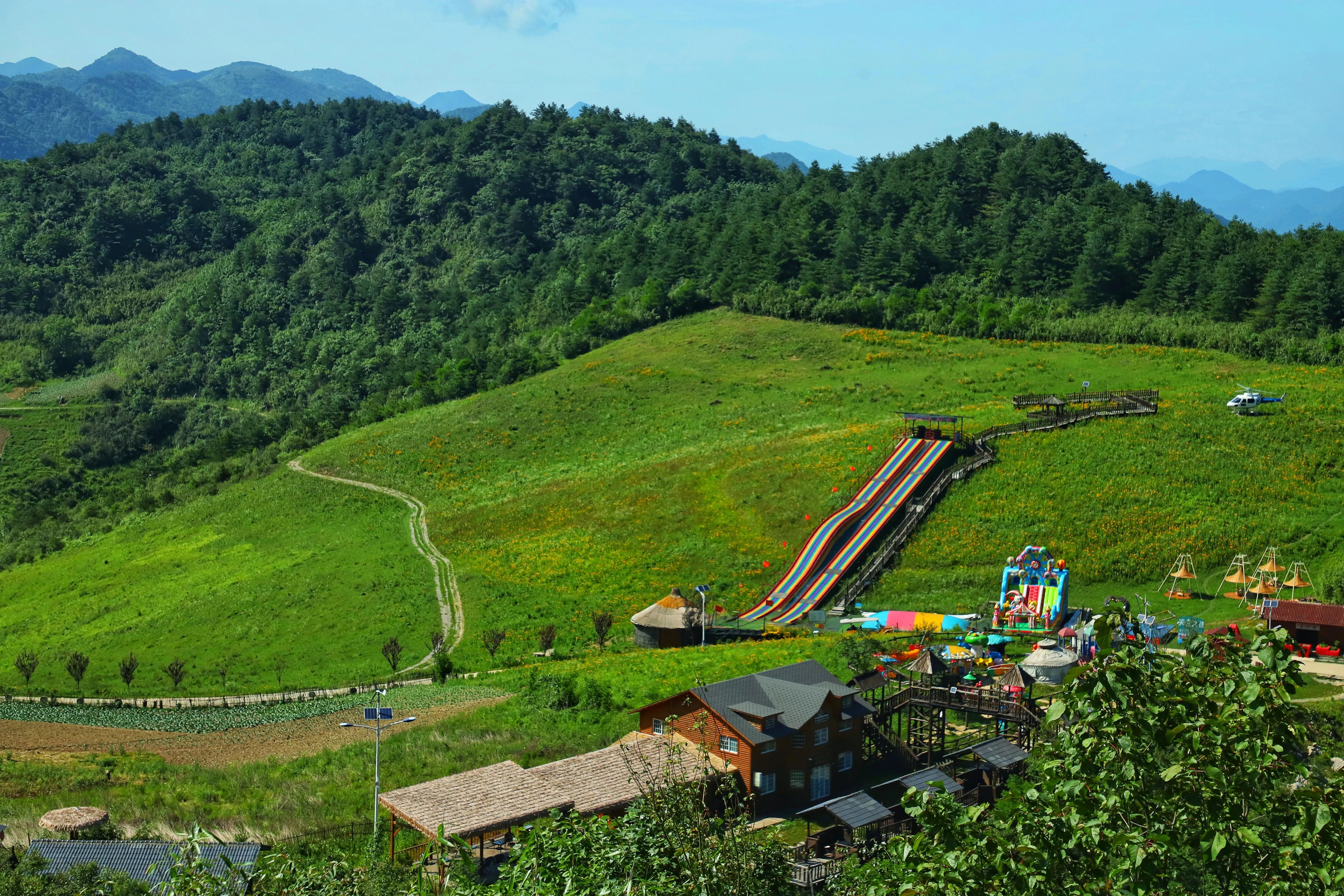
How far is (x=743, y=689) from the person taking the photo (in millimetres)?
35562

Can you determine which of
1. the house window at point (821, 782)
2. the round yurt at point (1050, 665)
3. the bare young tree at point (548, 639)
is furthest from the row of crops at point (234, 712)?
the round yurt at point (1050, 665)

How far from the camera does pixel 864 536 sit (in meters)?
60.0

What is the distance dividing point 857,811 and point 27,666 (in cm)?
4308

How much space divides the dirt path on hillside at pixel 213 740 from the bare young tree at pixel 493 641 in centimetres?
753

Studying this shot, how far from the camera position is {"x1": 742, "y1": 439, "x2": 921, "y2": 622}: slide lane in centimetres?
5578

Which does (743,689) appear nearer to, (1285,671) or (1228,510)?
(1285,671)

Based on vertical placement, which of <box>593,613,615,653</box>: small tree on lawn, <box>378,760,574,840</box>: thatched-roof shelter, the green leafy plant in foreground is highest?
the green leafy plant in foreground

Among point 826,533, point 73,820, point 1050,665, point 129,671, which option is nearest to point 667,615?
point 826,533

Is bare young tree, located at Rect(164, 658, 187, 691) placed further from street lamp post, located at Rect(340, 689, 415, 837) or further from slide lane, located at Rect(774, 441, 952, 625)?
slide lane, located at Rect(774, 441, 952, 625)

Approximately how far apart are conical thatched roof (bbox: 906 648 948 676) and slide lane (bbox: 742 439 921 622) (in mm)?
14385

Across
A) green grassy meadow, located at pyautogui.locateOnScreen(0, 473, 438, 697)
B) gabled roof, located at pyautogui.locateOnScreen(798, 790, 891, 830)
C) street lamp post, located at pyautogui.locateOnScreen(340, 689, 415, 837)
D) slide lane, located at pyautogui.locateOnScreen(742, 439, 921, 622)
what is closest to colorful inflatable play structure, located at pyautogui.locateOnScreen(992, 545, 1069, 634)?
slide lane, located at pyautogui.locateOnScreen(742, 439, 921, 622)

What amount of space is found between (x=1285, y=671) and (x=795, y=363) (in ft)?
278

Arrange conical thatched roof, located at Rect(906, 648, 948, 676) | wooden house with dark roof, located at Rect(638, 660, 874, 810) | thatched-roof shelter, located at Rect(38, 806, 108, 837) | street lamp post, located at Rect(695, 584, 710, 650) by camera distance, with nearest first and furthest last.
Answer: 1. thatched-roof shelter, located at Rect(38, 806, 108, 837)
2. wooden house with dark roof, located at Rect(638, 660, 874, 810)
3. conical thatched roof, located at Rect(906, 648, 948, 676)
4. street lamp post, located at Rect(695, 584, 710, 650)

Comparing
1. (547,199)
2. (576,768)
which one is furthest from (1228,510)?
(547,199)
